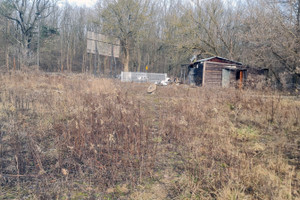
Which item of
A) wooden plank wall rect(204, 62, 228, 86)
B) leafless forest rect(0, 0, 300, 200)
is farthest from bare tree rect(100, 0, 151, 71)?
leafless forest rect(0, 0, 300, 200)

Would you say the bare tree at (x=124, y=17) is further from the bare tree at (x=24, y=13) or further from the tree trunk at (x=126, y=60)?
the bare tree at (x=24, y=13)

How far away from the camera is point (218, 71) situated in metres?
19.5

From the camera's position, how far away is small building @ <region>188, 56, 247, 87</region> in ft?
62.6

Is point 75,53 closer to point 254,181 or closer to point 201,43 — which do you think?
point 201,43

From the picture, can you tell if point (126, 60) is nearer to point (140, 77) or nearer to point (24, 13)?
point (140, 77)

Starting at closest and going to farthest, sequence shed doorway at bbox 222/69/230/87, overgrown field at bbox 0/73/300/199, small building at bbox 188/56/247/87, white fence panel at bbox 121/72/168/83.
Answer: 1. overgrown field at bbox 0/73/300/199
2. small building at bbox 188/56/247/87
3. shed doorway at bbox 222/69/230/87
4. white fence panel at bbox 121/72/168/83

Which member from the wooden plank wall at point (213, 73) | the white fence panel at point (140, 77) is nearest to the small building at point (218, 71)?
the wooden plank wall at point (213, 73)

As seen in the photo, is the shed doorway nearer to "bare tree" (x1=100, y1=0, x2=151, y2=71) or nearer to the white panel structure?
Answer: "bare tree" (x1=100, y1=0, x2=151, y2=71)

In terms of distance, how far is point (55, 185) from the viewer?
2.55 m

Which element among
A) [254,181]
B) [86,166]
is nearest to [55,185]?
[86,166]

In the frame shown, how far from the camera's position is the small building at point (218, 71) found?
19.1m

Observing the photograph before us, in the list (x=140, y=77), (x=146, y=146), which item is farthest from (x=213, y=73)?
(x=146, y=146)

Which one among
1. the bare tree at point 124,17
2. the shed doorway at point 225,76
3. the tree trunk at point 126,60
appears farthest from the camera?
the tree trunk at point 126,60

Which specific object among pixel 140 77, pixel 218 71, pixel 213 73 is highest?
pixel 218 71
